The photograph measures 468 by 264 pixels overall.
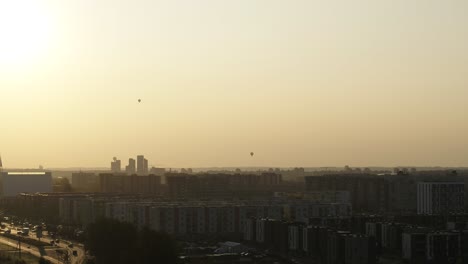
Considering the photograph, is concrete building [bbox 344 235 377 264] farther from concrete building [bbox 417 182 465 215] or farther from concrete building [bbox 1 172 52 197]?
concrete building [bbox 1 172 52 197]


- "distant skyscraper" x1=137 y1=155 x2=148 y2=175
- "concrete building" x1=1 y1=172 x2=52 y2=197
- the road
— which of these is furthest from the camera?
"distant skyscraper" x1=137 y1=155 x2=148 y2=175

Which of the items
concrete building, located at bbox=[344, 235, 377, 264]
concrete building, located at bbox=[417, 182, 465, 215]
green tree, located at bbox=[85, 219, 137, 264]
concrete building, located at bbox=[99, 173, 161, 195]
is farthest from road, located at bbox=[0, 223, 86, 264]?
concrete building, located at bbox=[99, 173, 161, 195]

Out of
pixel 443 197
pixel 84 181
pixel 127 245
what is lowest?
pixel 127 245

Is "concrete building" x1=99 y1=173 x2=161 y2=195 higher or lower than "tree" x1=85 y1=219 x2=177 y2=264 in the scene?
higher

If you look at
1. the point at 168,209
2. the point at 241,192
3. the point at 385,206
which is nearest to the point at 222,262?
the point at 168,209

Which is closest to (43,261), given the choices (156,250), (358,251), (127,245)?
(127,245)

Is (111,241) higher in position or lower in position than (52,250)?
higher

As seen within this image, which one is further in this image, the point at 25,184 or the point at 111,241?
the point at 25,184

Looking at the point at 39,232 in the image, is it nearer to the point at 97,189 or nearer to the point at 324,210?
the point at 324,210

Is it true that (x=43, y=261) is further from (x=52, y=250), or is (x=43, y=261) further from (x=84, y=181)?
(x=84, y=181)

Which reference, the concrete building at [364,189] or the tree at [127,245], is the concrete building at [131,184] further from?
the tree at [127,245]

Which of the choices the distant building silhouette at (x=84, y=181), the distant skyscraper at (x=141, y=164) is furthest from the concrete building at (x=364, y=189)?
the distant skyscraper at (x=141, y=164)
